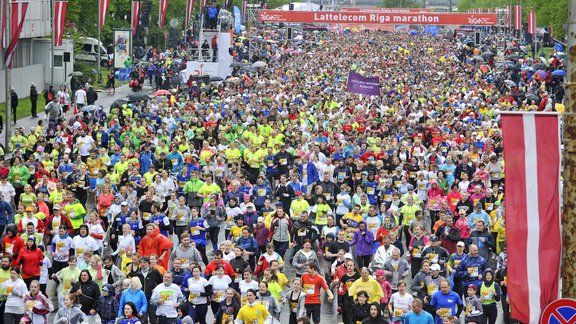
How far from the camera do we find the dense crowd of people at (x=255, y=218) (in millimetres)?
16047

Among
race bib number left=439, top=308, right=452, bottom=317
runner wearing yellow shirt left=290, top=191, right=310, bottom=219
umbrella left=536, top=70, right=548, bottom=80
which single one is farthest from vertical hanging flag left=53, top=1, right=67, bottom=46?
race bib number left=439, top=308, right=452, bottom=317

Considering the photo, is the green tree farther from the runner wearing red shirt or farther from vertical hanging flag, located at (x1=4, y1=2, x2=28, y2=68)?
the runner wearing red shirt

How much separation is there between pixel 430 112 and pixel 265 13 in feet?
147

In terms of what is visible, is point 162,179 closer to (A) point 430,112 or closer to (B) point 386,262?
(B) point 386,262

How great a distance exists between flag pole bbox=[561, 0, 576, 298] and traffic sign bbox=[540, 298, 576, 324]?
0.31 metres

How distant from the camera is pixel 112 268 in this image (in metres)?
17.3

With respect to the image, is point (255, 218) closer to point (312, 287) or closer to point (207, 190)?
point (207, 190)

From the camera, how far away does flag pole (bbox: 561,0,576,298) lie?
812cm

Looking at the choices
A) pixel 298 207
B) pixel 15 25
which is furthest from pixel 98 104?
pixel 298 207

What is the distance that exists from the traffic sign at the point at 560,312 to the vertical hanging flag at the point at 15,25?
27.4m

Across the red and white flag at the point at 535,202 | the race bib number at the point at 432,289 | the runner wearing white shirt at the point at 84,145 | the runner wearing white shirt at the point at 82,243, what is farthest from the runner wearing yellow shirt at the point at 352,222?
the red and white flag at the point at 535,202

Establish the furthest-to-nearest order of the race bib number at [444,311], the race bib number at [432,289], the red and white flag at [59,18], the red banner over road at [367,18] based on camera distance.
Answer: the red banner over road at [367,18] → the red and white flag at [59,18] → the race bib number at [432,289] → the race bib number at [444,311]

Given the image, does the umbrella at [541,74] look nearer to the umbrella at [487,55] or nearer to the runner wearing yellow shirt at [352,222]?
the umbrella at [487,55]

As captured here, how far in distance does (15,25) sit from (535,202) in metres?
27.6
